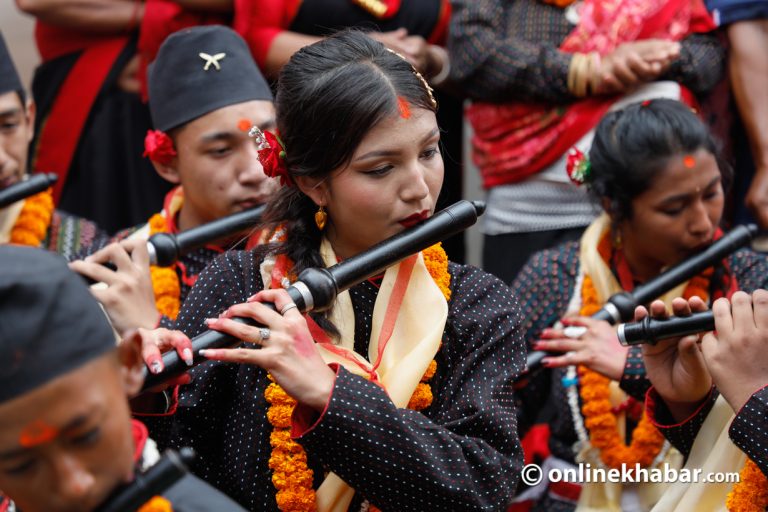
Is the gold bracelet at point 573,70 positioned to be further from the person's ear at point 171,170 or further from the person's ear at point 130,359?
the person's ear at point 130,359

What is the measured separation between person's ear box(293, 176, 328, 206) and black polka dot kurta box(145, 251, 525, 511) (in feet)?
0.62

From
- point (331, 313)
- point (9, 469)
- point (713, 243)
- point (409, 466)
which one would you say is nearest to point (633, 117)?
point (713, 243)

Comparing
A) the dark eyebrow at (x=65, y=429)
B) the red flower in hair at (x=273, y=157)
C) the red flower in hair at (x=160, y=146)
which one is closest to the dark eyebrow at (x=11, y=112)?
the red flower in hair at (x=160, y=146)

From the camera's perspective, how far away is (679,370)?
265 cm

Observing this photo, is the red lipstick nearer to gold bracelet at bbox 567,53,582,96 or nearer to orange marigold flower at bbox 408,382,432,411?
orange marigold flower at bbox 408,382,432,411

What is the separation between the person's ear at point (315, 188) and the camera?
2.45 meters

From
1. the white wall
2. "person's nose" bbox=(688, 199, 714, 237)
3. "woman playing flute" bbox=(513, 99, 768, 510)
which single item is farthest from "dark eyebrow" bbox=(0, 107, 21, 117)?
the white wall

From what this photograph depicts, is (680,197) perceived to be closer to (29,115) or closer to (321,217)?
(321,217)

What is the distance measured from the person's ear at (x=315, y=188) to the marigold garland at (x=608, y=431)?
110cm

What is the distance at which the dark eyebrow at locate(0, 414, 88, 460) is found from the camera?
1600mm

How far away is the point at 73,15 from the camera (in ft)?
13.3

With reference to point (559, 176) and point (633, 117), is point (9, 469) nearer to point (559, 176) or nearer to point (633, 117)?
point (633, 117)

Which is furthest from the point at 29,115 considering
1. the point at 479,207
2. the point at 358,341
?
the point at 479,207

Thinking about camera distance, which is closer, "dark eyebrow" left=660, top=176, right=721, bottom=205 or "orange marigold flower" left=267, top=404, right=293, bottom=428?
"orange marigold flower" left=267, top=404, right=293, bottom=428
